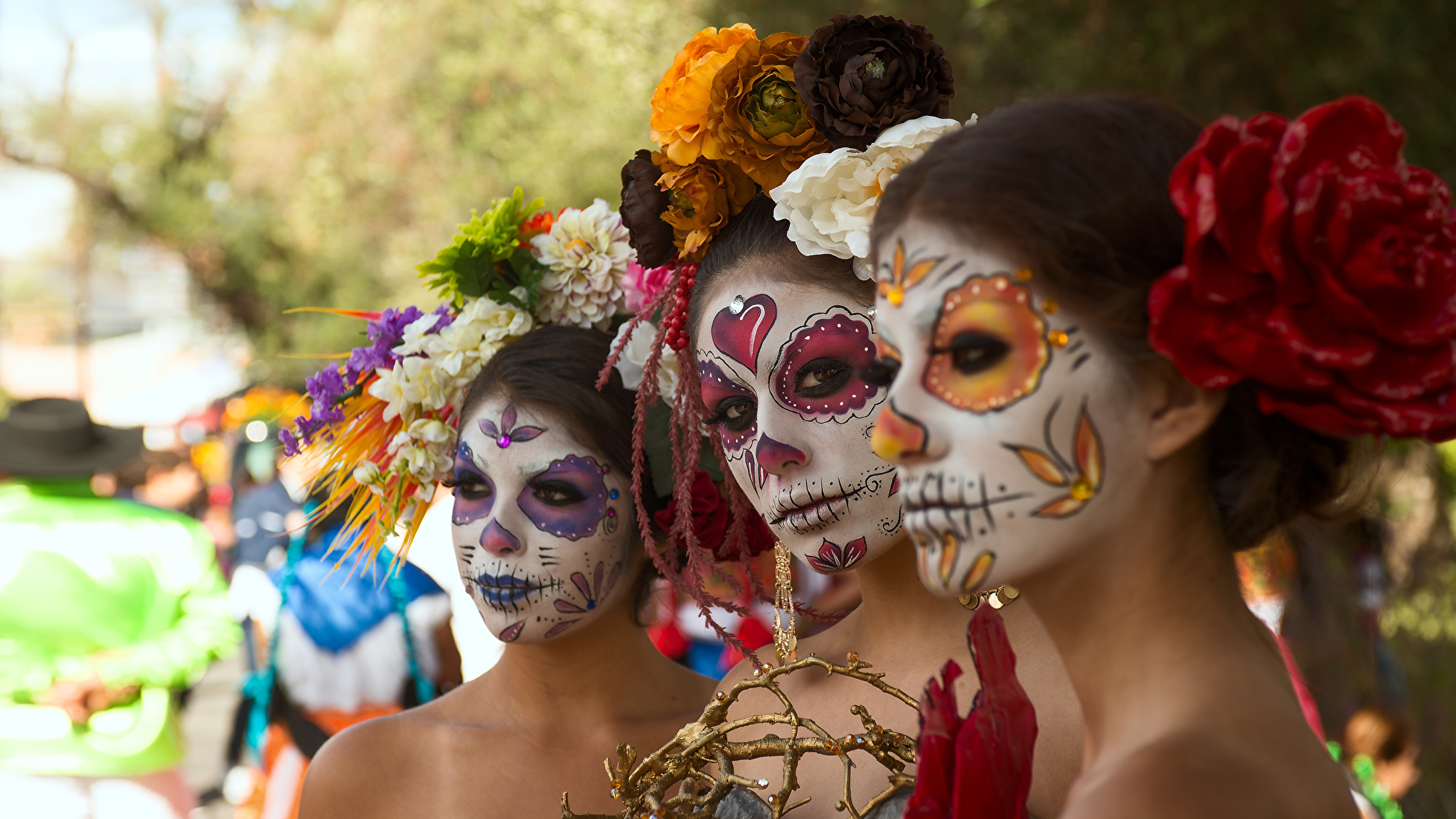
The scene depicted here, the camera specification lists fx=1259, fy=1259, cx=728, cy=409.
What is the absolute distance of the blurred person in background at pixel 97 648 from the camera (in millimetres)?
4867

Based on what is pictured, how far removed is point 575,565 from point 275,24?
21469mm

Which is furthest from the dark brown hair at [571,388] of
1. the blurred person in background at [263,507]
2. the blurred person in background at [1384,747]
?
the blurred person in background at [263,507]

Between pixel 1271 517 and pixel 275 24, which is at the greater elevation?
pixel 1271 517

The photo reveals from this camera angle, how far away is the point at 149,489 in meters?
9.43

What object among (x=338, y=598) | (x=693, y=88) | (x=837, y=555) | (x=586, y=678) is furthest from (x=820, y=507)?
(x=338, y=598)

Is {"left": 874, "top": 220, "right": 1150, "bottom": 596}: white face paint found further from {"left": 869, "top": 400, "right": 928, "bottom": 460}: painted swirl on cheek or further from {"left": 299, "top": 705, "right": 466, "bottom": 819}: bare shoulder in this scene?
{"left": 299, "top": 705, "right": 466, "bottom": 819}: bare shoulder

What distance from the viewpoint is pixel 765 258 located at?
2340 millimetres

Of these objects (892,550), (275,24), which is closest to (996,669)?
(892,550)

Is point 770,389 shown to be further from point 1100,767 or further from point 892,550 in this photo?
point 1100,767

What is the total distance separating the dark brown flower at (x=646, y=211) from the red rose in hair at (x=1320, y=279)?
131cm

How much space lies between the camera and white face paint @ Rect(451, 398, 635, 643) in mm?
2645

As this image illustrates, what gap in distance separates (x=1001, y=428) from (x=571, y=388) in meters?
1.47

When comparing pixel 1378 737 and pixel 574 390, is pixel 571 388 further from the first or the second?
pixel 1378 737

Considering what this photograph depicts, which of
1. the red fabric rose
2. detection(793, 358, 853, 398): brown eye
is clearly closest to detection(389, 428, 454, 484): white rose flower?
detection(793, 358, 853, 398): brown eye
